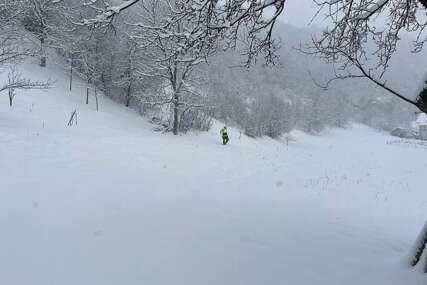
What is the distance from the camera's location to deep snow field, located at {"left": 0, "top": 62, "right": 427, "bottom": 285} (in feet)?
14.6

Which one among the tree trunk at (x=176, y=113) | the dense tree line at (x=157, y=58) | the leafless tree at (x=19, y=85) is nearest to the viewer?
the dense tree line at (x=157, y=58)

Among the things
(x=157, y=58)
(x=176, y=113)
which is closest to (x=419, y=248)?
(x=176, y=113)

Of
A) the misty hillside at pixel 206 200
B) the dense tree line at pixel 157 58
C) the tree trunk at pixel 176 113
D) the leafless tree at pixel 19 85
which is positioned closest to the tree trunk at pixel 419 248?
the misty hillside at pixel 206 200

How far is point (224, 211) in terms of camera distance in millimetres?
7391

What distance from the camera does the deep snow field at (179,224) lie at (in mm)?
4438

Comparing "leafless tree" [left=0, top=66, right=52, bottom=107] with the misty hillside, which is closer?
the misty hillside

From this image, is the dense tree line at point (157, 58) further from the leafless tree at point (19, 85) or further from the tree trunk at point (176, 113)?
the leafless tree at point (19, 85)

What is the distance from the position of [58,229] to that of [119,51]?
2828 centimetres

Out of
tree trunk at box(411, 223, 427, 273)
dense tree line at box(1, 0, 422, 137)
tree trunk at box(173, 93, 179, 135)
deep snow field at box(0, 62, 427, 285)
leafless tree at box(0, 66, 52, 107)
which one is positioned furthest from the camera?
tree trunk at box(173, 93, 179, 135)

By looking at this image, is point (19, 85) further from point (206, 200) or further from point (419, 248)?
point (419, 248)

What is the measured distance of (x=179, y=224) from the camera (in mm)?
6176

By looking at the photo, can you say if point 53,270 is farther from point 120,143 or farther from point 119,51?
point 119,51

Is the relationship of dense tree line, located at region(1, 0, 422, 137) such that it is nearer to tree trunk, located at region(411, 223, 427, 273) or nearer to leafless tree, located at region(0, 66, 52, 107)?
leafless tree, located at region(0, 66, 52, 107)

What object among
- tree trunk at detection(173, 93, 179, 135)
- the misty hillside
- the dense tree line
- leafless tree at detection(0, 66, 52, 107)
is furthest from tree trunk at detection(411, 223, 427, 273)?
tree trunk at detection(173, 93, 179, 135)
